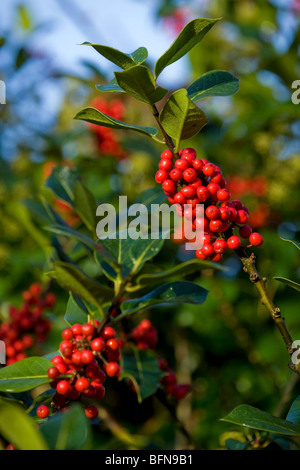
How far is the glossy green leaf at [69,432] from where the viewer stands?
67 centimetres

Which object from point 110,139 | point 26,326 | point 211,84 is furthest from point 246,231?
point 110,139

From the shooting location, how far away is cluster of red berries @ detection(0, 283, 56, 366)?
5.09ft

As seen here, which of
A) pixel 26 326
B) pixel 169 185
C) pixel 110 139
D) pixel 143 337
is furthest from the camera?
pixel 110 139

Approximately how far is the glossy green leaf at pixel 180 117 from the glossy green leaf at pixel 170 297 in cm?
29

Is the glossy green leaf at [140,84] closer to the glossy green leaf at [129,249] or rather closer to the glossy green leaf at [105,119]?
the glossy green leaf at [105,119]

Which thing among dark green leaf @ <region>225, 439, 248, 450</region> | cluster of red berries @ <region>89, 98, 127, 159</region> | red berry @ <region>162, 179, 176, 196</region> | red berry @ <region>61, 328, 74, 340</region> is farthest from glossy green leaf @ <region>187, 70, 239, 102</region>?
cluster of red berries @ <region>89, 98, 127, 159</region>

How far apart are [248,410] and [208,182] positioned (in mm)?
435

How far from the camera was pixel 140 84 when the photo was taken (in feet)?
3.15

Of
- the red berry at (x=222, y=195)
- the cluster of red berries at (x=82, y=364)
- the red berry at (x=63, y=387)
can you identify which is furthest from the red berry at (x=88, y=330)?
the red berry at (x=222, y=195)

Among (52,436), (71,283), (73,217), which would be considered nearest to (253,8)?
(73,217)

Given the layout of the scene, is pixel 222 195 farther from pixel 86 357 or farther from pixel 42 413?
pixel 42 413

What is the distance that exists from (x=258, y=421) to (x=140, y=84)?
65 centimetres

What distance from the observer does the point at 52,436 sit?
70cm

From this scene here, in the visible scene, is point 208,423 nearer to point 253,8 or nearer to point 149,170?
point 149,170
